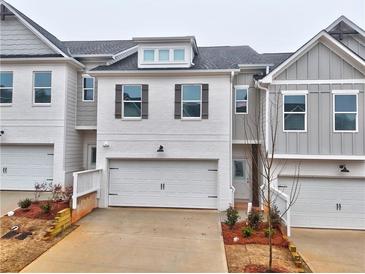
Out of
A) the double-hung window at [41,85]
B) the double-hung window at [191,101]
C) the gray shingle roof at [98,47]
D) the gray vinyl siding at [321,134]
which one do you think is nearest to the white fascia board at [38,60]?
the double-hung window at [41,85]

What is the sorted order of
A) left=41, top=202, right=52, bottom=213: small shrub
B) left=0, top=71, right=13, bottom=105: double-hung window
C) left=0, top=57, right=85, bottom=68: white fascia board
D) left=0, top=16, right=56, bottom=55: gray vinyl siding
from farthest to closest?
left=0, top=16, right=56, bottom=55: gray vinyl siding
left=0, top=71, right=13, bottom=105: double-hung window
left=0, top=57, right=85, bottom=68: white fascia board
left=41, top=202, right=52, bottom=213: small shrub

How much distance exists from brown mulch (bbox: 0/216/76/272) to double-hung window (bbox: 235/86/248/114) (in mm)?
8491

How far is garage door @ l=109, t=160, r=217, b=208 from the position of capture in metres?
12.1

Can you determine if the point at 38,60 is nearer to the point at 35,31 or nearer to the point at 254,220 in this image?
the point at 35,31

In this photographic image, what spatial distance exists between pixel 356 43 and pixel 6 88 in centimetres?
1603

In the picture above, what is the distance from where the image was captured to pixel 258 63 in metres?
13.1

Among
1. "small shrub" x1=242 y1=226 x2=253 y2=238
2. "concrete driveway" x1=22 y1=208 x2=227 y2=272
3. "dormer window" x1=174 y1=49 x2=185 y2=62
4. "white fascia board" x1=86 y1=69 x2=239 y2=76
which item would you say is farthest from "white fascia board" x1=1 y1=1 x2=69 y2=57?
"small shrub" x1=242 y1=226 x2=253 y2=238

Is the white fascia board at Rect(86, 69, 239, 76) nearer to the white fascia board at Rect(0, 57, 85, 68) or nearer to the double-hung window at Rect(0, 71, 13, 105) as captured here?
the white fascia board at Rect(0, 57, 85, 68)

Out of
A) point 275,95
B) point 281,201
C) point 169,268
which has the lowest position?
point 169,268

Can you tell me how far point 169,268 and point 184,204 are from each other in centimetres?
562

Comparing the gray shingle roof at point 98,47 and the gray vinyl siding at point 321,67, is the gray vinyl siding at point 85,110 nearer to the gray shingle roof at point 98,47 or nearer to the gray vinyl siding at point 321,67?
the gray shingle roof at point 98,47

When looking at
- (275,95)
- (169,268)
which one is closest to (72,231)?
(169,268)

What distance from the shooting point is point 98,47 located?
50.3 feet

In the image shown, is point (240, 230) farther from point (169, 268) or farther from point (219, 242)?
point (169, 268)
